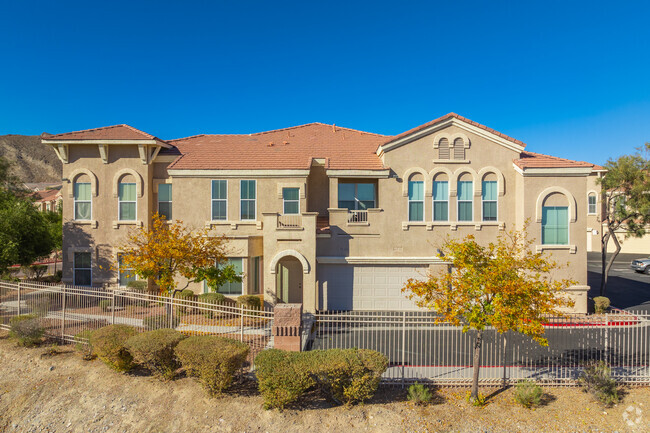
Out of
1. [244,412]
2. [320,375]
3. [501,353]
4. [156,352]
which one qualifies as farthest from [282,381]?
[501,353]

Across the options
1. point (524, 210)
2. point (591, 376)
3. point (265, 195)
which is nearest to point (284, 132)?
point (265, 195)

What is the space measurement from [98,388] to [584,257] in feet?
65.6

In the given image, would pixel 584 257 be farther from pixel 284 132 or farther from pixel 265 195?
pixel 284 132

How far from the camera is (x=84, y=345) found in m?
11.5

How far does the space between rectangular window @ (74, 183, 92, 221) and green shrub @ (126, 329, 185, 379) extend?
1167 cm

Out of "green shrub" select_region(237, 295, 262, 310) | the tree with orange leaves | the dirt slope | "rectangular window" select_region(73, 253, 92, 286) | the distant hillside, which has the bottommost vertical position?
the dirt slope

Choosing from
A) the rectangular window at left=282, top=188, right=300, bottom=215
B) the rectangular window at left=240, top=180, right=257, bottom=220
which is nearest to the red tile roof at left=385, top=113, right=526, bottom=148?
the rectangular window at left=282, top=188, right=300, bottom=215

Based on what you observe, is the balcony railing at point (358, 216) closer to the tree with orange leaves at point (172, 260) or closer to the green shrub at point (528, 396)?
the tree with orange leaves at point (172, 260)

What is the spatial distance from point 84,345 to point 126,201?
30.8 ft

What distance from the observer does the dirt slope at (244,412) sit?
8.48 metres

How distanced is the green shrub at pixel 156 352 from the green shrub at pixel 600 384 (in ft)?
36.9

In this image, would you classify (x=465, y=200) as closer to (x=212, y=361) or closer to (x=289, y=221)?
(x=289, y=221)

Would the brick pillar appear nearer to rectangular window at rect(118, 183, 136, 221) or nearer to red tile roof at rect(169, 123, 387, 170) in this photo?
red tile roof at rect(169, 123, 387, 170)

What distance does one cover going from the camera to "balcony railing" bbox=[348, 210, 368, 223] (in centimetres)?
1755
